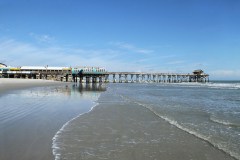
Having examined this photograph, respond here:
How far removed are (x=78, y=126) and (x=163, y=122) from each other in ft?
9.61

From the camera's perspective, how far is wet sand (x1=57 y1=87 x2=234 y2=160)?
17.8 ft

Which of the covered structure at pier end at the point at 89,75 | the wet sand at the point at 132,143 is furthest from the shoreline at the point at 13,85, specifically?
the covered structure at pier end at the point at 89,75

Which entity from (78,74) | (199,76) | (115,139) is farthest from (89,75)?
(115,139)

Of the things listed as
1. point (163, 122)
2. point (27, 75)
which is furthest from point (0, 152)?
point (27, 75)

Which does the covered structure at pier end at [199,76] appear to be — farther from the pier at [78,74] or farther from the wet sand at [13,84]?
the wet sand at [13,84]

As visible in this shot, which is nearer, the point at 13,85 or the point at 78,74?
the point at 13,85

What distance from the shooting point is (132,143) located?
6.39 m

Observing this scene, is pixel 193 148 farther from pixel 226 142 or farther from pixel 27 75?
pixel 27 75

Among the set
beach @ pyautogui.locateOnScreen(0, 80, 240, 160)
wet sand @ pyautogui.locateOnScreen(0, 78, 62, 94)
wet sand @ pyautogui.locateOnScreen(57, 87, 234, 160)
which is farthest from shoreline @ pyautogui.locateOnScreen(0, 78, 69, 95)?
wet sand @ pyautogui.locateOnScreen(57, 87, 234, 160)

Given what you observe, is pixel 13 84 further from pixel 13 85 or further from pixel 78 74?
pixel 78 74

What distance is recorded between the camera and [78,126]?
8.42 m

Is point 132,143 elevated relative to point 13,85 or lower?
lower

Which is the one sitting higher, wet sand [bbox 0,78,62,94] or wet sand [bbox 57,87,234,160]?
wet sand [bbox 0,78,62,94]

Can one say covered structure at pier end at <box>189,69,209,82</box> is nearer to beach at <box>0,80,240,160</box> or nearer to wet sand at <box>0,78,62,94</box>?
wet sand at <box>0,78,62,94</box>
